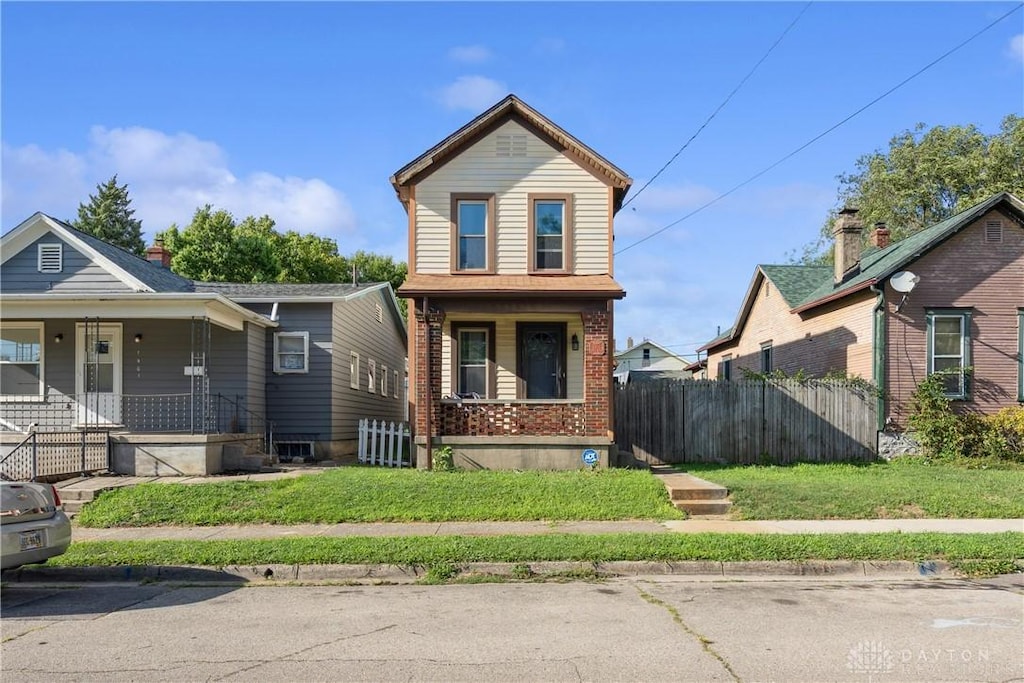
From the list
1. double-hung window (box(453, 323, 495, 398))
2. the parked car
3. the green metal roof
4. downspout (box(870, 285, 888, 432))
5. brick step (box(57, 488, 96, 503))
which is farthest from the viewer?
the green metal roof

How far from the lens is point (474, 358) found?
18719 millimetres

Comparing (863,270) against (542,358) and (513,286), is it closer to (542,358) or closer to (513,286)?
(542,358)

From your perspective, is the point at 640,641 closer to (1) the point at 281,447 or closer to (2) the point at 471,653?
(2) the point at 471,653

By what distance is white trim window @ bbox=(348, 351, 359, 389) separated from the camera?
21.6 meters

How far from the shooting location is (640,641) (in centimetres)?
648

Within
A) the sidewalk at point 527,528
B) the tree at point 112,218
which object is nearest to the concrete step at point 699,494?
the sidewalk at point 527,528

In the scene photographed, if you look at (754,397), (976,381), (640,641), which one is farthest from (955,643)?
(976,381)

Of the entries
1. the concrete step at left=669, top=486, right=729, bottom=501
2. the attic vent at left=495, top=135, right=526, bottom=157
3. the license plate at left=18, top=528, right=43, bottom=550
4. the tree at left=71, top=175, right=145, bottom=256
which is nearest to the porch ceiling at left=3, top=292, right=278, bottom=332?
the attic vent at left=495, top=135, right=526, bottom=157

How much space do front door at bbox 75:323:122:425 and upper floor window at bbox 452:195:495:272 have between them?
25.9ft

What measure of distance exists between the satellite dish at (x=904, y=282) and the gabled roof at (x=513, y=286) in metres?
6.96

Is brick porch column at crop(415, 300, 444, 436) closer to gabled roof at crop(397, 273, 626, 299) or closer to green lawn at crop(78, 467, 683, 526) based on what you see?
gabled roof at crop(397, 273, 626, 299)

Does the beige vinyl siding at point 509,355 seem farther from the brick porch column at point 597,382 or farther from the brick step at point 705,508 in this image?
the brick step at point 705,508

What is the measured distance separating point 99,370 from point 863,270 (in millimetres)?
19239

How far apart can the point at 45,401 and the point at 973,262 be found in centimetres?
2151
